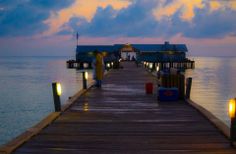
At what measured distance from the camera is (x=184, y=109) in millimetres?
12242

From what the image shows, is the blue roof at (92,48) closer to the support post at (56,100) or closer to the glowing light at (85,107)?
the glowing light at (85,107)

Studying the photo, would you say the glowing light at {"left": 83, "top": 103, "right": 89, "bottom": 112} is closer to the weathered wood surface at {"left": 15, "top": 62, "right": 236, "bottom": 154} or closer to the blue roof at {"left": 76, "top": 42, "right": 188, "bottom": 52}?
the weathered wood surface at {"left": 15, "top": 62, "right": 236, "bottom": 154}

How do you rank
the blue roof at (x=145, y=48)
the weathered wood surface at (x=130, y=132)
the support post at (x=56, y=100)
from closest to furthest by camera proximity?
the weathered wood surface at (x=130, y=132) → the support post at (x=56, y=100) → the blue roof at (x=145, y=48)

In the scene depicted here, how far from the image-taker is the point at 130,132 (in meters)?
8.84

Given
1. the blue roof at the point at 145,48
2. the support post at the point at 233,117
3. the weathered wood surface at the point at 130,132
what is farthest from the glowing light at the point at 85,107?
the blue roof at the point at 145,48

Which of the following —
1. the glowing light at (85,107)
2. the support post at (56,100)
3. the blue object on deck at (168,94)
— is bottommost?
the glowing light at (85,107)

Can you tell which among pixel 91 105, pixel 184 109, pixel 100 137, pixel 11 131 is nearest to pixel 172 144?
pixel 100 137

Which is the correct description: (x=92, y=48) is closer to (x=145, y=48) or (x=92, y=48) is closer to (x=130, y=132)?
(x=145, y=48)

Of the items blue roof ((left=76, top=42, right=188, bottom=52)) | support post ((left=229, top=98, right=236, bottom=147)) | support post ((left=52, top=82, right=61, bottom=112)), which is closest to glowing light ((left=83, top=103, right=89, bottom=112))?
support post ((left=52, top=82, right=61, bottom=112))

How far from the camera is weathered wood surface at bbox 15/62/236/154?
7.33 meters

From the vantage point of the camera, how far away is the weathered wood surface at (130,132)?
7.33 meters

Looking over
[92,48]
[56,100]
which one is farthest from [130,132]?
[92,48]

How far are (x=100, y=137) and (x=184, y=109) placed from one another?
181 inches

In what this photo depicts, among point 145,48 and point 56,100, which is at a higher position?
point 56,100
